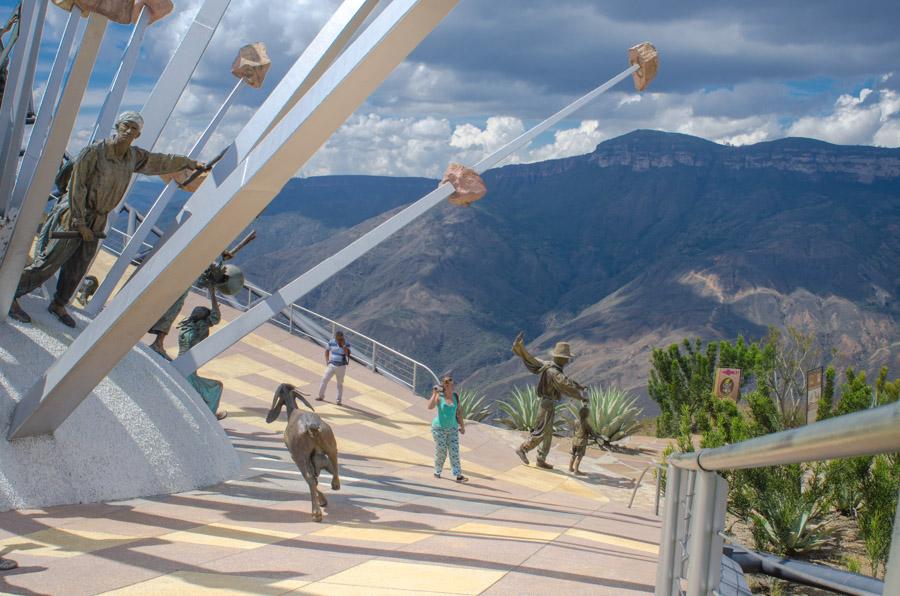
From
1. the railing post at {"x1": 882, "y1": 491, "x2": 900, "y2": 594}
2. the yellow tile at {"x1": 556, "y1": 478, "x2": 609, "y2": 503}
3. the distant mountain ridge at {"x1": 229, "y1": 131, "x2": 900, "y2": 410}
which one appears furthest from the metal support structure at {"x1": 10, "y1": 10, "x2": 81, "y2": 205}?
the distant mountain ridge at {"x1": 229, "y1": 131, "x2": 900, "y2": 410}

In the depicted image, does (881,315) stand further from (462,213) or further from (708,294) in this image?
(462,213)

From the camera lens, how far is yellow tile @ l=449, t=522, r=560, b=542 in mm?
6117

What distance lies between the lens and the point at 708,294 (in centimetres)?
13638

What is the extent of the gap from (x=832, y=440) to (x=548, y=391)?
11841mm

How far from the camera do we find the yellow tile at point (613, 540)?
6543 mm

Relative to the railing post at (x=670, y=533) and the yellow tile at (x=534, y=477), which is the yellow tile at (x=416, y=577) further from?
the yellow tile at (x=534, y=477)

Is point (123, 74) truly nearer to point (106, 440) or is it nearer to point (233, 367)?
point (106, 440)

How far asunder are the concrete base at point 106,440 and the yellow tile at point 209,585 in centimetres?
191

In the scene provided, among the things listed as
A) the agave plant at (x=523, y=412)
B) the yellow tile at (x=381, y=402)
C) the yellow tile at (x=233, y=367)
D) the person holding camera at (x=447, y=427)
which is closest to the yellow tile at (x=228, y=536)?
the person holding camera at (x=447, y=427)

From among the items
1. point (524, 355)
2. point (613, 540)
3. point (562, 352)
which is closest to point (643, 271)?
point (562, 352)

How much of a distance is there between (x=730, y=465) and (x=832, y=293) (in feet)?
438

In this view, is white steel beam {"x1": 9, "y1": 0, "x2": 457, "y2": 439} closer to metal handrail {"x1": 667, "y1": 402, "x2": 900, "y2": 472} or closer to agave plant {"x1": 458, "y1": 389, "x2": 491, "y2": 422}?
metal handrail {"x1": 667, "y1": 402, "x2": 900, "y2": 472}

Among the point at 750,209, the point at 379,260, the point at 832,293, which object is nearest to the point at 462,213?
the point at 379,260

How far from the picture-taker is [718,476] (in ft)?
8.80
